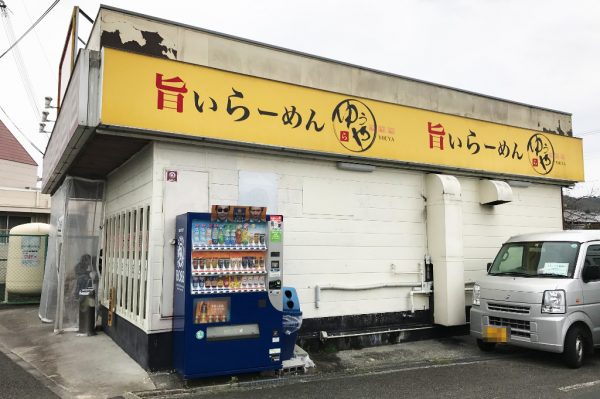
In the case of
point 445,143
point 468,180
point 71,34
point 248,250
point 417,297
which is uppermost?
point 71,34

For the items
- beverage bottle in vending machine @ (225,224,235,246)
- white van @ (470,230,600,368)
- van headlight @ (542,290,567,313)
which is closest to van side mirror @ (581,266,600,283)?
white van @ (470,230,600,368)

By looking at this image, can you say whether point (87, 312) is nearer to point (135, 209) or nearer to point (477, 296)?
point (135, 209)

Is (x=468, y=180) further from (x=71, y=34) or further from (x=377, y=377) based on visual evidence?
(x=71, y=34)

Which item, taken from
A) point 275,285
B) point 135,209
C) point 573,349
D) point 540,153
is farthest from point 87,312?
point 540,153

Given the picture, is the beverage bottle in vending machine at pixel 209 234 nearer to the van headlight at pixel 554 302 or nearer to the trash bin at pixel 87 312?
the trash bin at pixel 87 312

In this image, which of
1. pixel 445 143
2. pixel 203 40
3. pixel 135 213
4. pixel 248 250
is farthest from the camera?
pixel 445 143

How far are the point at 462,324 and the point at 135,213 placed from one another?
20.8 feet

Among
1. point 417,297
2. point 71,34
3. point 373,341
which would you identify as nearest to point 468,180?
point 417,297

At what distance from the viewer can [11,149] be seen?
26391mm

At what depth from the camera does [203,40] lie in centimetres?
693

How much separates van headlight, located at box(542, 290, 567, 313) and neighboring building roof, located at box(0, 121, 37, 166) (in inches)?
1076

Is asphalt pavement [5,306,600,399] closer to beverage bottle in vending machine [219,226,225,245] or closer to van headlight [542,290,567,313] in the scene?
van headlight [542,290,567,313]

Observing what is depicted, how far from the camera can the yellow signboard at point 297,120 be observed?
6.23m

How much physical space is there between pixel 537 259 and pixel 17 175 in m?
27.3
